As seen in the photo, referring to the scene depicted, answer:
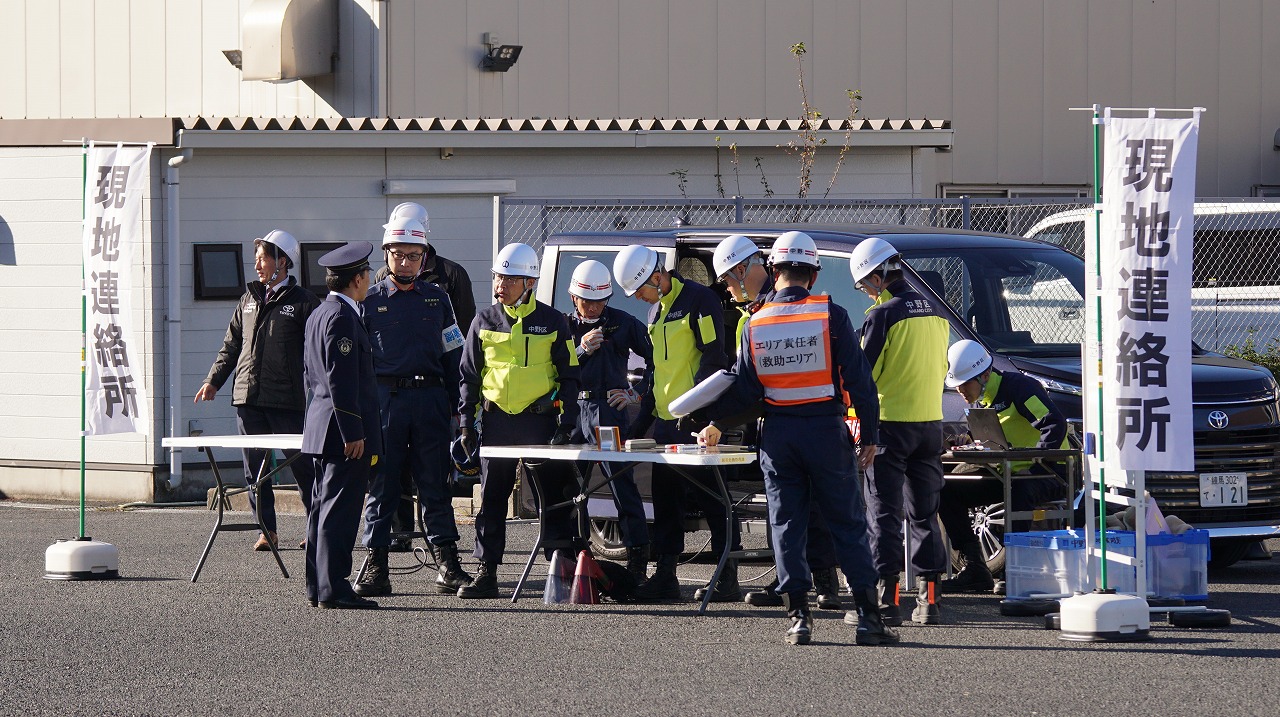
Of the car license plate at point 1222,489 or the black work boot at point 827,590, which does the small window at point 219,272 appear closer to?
the black work boot at point 827,590

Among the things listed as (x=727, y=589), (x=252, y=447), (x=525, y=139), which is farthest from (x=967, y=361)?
(x=525, y=139)

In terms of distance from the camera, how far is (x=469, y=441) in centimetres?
959

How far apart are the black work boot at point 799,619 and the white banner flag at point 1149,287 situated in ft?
5.29

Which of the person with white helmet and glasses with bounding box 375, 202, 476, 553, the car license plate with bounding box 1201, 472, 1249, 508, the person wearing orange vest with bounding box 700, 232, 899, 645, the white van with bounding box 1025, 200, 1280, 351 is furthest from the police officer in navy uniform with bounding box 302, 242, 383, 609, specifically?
the white van with bounding box 1025, 200, 1280, 351

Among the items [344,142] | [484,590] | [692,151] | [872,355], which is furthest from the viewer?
[692,151]

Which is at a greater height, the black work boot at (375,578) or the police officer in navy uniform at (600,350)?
the police officer in navy uniform at (600,350)

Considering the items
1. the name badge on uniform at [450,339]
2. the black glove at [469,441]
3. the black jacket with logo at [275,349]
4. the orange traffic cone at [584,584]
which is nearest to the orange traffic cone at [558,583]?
the orange traffic cone at [584,584]

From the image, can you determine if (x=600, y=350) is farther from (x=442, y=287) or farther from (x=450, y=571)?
(x=442, y=287)

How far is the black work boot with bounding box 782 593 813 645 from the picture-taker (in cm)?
797

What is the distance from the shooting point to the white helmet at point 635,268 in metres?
9.62

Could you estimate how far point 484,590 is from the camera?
9523 mm

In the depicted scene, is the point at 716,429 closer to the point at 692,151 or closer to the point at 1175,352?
the point at 1175,352

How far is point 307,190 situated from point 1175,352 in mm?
8965

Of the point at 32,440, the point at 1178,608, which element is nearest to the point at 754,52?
the point at 32,440
